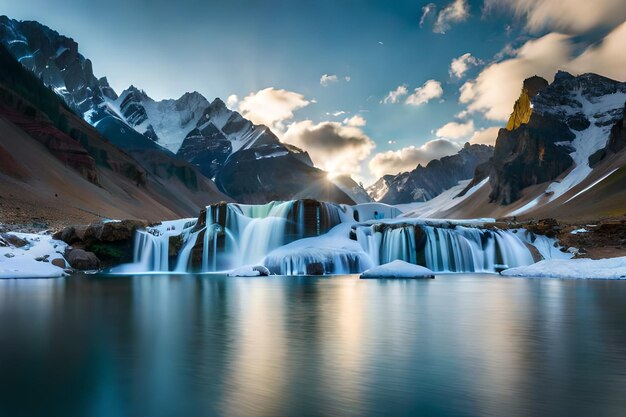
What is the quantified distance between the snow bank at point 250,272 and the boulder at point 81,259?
15.7 m

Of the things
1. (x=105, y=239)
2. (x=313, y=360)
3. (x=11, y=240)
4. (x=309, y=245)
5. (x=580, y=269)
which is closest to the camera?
(x=313, y=360)

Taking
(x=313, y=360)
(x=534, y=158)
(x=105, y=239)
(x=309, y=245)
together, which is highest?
(x=534, y=158)

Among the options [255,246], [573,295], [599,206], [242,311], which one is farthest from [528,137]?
[242,311]

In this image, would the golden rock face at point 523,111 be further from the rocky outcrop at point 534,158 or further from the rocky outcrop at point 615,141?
the rocky outcrop at point 615,141

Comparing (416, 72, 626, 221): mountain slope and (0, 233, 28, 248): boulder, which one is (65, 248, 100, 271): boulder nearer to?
(0, 233, 28, 248): boulder

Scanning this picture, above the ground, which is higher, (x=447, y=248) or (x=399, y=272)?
(x=447, y=248)

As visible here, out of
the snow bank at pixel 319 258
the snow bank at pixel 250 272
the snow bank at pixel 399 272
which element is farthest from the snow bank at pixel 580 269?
the snow bank at pixel 250 272

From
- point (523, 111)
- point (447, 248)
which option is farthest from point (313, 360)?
point (523, 111)

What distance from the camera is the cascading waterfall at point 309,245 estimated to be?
175 feet

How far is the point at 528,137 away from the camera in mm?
175625

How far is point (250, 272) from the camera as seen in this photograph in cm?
4641

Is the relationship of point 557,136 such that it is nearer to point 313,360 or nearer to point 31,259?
point 31,259

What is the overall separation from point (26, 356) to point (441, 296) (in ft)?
65.5

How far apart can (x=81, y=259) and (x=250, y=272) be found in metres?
18.2
